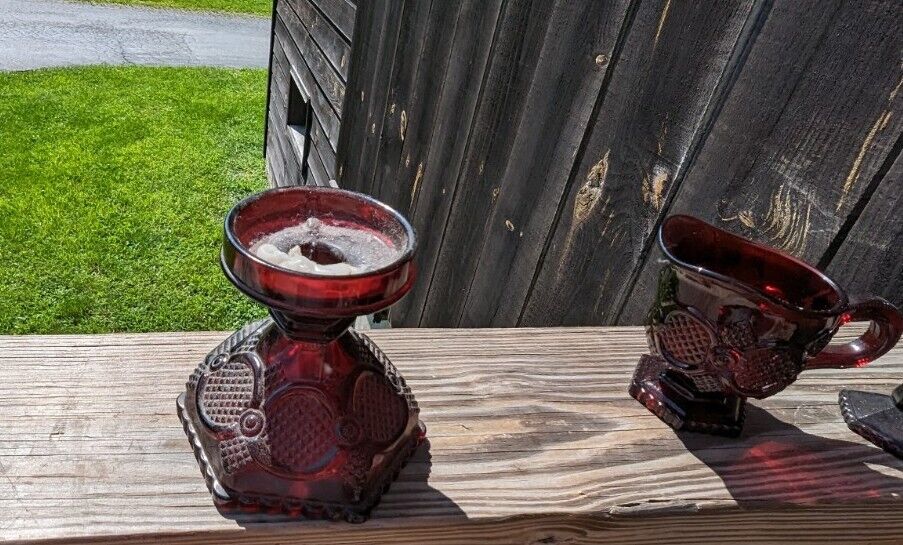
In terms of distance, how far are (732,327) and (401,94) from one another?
1.89 m

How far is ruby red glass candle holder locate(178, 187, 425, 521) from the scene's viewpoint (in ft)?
1.92

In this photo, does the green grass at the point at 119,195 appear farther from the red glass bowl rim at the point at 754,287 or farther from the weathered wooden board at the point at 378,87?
the red glass bowl rim at the point at 754,287

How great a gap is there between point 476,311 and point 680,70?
34.1 inches

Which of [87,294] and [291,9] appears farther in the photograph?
[291,9]

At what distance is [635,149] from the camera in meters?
1.23

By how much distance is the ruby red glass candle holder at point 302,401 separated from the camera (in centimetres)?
59

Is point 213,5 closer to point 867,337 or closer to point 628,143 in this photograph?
point 628,143

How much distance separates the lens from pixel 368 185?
2918 millimetres

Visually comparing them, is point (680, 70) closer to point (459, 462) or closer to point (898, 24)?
point (898, 24)

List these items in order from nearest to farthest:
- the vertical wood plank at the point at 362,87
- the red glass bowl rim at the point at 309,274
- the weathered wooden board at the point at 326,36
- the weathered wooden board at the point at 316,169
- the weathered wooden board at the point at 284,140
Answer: the red glass bowl rim at the point at 309,274, the vertical wood plank at the point at 362,87, the weathered wooden board at the point at 326,36, the weathered wooden board at the point at 316,169, the weathered wooden board at the point at 284,140

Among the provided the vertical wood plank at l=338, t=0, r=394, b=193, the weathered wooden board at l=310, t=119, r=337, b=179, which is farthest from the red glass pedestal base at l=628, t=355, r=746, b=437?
the weathered wooden board at l=310, t=119, r=337, b=179

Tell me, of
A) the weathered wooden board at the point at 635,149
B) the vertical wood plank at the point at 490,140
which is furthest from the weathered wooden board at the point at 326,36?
the weathered wooden board at the point at 635,149

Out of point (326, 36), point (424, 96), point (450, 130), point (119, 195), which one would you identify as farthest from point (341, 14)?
point (119, 195)

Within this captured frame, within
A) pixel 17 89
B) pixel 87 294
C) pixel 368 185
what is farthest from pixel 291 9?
pixel 17 89
